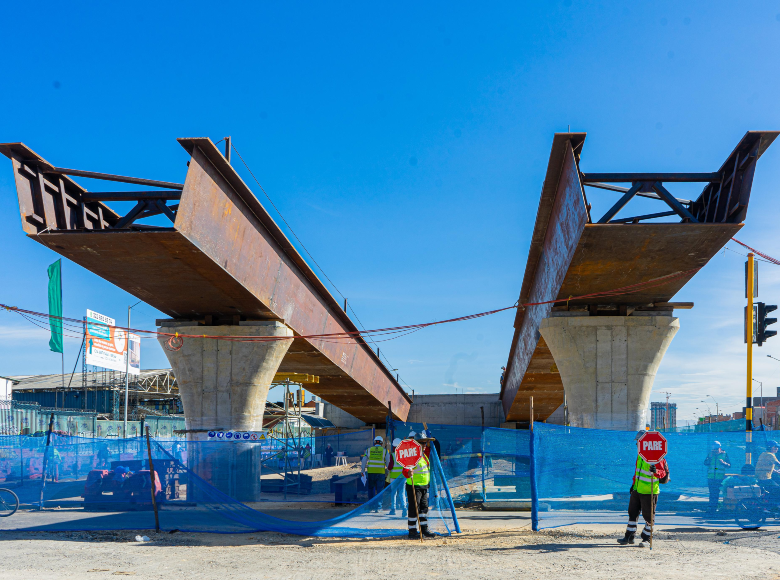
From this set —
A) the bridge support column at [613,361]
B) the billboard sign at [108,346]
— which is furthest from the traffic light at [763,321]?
the billboard sign at [108,346]

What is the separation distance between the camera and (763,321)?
1462 centimetres

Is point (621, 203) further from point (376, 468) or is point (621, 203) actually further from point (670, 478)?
point (376, 468)

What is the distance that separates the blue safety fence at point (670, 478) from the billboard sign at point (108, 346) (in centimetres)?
2951

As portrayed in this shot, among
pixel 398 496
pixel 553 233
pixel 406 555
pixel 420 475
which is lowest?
pixel 406 555

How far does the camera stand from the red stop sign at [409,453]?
38.2 feet

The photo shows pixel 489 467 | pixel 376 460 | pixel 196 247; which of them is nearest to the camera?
pixel 196 247

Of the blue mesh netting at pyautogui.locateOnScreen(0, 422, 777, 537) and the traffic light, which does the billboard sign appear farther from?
the traffic light

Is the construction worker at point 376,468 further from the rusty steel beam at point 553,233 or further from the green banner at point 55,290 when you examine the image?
the green banner at point 55,290

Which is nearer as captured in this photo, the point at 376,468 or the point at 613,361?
the point at 613,361

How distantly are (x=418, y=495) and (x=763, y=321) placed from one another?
29.3ft

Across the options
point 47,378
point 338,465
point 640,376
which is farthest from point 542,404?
point 47,378

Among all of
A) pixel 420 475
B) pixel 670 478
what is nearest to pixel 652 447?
pixel 670 478

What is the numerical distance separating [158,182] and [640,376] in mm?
11361

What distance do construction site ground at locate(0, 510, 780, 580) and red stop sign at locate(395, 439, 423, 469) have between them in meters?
1.29
